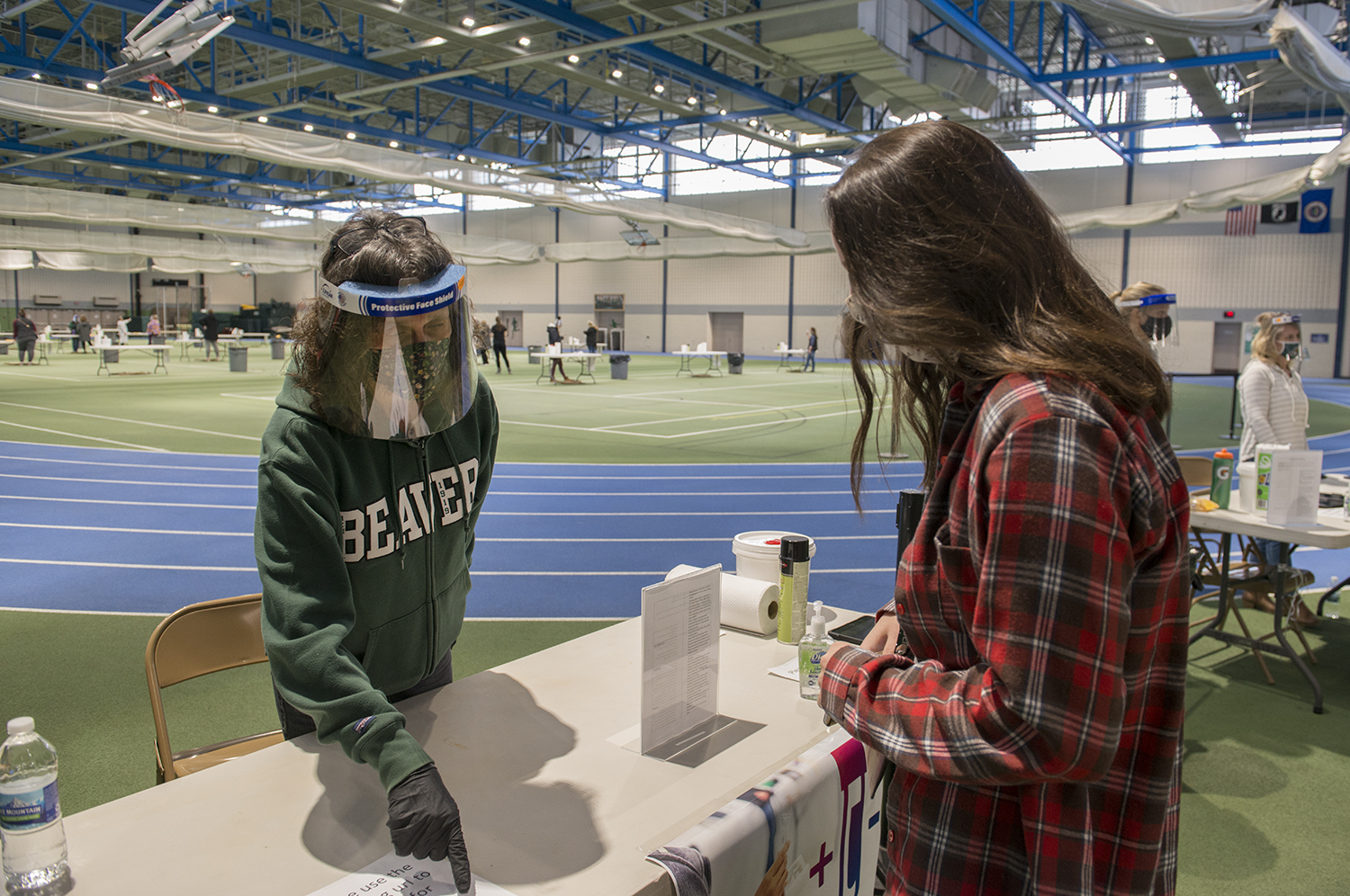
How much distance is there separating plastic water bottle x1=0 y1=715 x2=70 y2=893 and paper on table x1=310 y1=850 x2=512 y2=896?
0.43 metres

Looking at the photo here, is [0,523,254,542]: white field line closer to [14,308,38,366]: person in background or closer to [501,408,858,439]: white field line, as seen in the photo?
[501,408,858,439]: white field line

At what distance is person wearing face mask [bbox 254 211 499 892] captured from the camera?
1.52m

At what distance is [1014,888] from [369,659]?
54.3 inches

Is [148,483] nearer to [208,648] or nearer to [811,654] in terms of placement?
[208,648]

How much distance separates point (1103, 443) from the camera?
99 centimetres

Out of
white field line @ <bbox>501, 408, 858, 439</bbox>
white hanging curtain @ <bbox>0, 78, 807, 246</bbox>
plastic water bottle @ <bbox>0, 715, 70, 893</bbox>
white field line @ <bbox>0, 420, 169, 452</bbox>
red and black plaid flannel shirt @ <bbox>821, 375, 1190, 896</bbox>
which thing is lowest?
white field line @ <bbox>0, 420, 169, 452</bbox>

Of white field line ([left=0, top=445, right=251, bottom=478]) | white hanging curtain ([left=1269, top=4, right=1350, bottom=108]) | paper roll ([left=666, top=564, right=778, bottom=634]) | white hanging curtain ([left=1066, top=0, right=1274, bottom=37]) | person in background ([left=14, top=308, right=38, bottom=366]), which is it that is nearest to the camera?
paper roll ([left=666, top=564, right=778, bottom=634])

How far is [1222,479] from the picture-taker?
467cm

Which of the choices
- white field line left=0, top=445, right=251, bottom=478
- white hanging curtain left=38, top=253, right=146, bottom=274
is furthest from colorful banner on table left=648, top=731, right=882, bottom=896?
white hanging curtain left=38, top=253, right=146, bottom=274

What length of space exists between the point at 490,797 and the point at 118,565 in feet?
20.0

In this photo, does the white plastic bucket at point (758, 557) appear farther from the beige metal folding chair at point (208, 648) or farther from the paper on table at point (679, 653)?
the beige metal folding chair at point (208, 648)

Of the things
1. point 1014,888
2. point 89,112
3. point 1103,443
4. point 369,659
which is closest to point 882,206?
point 1103,443

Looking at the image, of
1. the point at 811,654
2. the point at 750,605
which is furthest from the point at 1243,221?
the point at 811,654

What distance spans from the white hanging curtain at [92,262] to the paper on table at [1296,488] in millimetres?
35661
